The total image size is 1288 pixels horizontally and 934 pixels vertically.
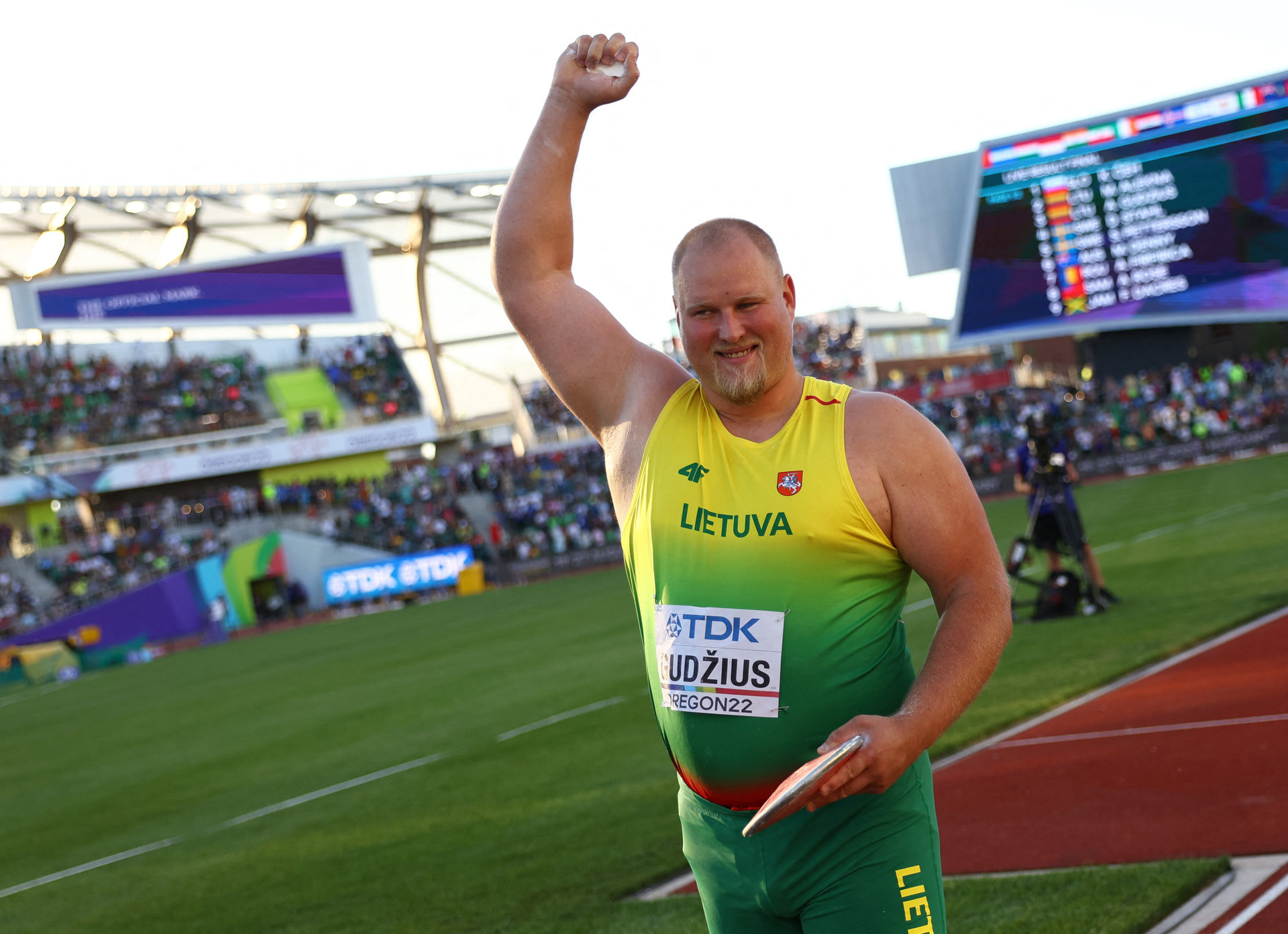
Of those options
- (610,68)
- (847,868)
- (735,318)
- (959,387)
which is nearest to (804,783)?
(847,868)

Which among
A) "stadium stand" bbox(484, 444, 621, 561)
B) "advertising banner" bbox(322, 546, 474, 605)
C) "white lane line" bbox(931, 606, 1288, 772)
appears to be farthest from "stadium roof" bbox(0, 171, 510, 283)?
"white lane line" bbox(931, 606, 1288, 772)

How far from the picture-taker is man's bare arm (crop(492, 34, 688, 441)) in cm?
290

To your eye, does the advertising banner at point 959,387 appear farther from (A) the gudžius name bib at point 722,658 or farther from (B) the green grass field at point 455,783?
(A) the gudžius name bib at point 722,658

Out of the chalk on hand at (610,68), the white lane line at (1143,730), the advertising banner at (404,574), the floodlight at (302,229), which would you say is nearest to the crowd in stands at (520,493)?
the advertising banner at (404,574)

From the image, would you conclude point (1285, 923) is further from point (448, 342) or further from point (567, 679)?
point (448, 342)

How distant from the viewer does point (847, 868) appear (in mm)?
2496

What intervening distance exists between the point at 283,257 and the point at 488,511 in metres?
15.1

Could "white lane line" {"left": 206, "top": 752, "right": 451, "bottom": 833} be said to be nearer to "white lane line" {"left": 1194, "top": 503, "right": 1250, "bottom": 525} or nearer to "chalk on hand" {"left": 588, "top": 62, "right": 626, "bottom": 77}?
"chalk on hand" {"left": 588, "top": 62, "right": 626, "bottom": 77}

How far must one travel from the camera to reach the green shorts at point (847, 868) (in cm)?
248

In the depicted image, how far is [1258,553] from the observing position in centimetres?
1362

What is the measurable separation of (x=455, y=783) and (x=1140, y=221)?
95.8 feet

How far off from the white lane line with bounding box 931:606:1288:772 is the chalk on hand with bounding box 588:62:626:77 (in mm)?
4826

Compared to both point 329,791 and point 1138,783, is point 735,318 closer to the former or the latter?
point 1138,783

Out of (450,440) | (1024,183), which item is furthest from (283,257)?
(1024,183)
